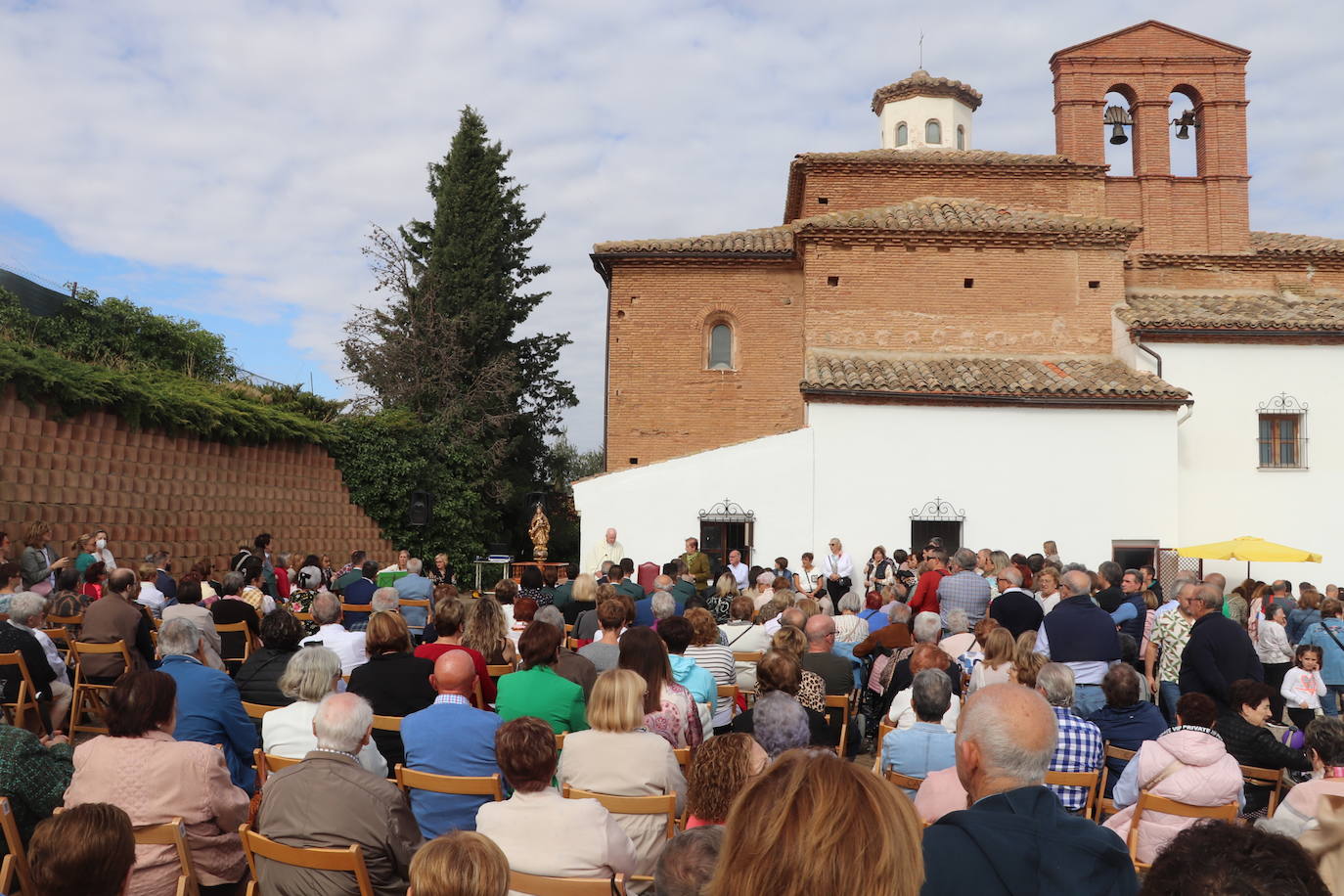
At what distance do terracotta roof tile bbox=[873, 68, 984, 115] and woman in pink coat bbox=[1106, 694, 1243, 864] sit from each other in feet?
74.8

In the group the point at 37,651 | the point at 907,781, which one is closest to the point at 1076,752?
the point at 907,781

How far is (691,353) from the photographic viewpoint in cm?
2194

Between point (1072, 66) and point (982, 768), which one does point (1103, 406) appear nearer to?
point (1072, 66)

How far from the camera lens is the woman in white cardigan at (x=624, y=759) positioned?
4.40 metres

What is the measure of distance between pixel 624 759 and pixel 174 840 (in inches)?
74.6

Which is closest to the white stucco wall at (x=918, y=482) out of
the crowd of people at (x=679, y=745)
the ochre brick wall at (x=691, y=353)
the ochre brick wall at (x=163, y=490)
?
the ochre brick wall at (x=691, y=353)

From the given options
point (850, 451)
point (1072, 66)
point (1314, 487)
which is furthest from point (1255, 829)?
point (1072, 66)

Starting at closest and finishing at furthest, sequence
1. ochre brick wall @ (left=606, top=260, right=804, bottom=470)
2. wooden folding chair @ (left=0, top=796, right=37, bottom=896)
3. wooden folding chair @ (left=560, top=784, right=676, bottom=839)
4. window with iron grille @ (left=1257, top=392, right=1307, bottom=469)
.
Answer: wooden folding chair @ (left=0, top=796, right=37, bottom=896), wooden folding chair @ (left=560, top=784, right=676, bottom=839), window with iron grille @ (left=1257, top=392, right=1307, bottom=469), ochre brick wall @ (left=606, top=260, right=804, bottom=470)

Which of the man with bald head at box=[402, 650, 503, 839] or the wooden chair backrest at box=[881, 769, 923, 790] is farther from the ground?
the man with bald head at box=[402, 650, 503, 839]

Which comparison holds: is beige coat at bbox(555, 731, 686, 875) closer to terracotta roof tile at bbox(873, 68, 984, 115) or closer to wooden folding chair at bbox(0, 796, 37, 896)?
wooden folding chair at bbox(0, 796, 37, 896)

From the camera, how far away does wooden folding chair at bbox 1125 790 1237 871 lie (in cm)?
474

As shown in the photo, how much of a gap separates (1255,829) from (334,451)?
22.4m

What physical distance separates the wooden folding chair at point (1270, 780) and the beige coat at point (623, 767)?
349 cm

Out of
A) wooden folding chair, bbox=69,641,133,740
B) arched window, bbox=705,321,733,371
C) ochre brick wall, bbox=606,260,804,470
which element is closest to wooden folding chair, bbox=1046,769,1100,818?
wooden folding chair, bbox=69,641,133,740
